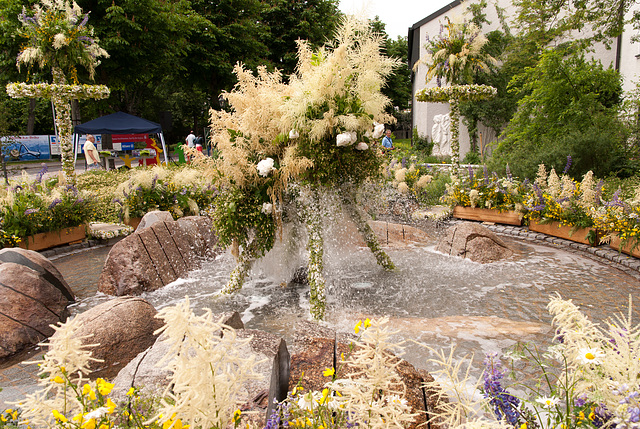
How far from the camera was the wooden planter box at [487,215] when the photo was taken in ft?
28.0

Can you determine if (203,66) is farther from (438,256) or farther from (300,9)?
(438,256)

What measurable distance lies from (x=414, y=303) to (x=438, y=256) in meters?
2.07

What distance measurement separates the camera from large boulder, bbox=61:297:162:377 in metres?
3.32

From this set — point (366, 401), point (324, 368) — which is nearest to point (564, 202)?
point (324, 368)

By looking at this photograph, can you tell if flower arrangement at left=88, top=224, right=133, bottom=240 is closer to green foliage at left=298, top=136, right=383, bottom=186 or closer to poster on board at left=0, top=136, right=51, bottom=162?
green foliage at left=298, top=136, right=383, bottom=186

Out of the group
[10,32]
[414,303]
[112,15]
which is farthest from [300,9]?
[414,303]

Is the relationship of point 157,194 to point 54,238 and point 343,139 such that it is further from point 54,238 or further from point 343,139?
point 343,139

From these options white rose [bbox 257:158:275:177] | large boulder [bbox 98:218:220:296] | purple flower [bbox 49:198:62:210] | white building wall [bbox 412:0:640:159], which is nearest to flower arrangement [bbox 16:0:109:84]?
purple flower [bbox 49:198:62:210]

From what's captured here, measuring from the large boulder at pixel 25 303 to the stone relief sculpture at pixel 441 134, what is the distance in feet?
73.1

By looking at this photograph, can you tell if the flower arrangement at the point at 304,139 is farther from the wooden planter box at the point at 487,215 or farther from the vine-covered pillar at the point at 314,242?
the wooden planter box at the point at 487,215

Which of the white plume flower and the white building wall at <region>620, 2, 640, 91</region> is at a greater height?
the white building wall at <region>620, 2, 640, 91</region>

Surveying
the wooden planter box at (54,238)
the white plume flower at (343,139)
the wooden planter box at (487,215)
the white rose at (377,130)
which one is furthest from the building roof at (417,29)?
the white plume flower at (343,139)

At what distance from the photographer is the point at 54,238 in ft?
24.6

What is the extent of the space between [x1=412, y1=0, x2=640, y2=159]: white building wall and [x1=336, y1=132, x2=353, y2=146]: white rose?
980 cm
